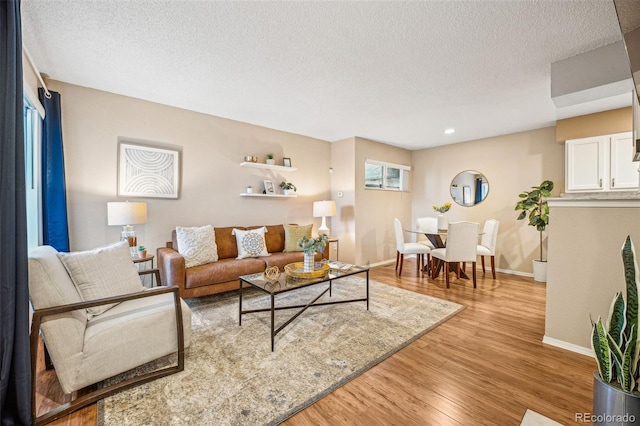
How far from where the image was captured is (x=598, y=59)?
2279 mm

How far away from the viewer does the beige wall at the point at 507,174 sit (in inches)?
178

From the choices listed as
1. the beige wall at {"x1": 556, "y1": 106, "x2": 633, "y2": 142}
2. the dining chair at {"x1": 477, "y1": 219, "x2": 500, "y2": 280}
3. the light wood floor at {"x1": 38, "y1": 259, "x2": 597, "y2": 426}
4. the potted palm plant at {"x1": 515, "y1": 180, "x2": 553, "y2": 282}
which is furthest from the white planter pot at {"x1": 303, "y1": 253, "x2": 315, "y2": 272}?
the beige wall at {"x1": 556, "y1": 106, "x2": 633, "y2": 142}

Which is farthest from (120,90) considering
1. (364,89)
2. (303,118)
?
(364,89)

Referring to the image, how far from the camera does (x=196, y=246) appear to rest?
3.27 meters

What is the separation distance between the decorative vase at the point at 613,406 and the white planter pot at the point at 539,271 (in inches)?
143

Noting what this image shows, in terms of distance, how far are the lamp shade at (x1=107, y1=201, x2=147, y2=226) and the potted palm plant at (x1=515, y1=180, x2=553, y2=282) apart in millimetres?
5378

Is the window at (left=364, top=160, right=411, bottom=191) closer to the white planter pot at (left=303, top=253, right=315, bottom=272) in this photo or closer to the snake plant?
the white planter pot at (left=303, top=253, right=315, bottom=272)

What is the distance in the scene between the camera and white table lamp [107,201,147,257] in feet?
9.51

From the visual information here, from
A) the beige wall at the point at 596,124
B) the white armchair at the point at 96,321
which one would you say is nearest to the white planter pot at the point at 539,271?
the beige wall at the point at 596,124

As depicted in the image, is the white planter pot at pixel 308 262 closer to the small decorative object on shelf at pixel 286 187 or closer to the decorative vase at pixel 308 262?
the decorative vase at pixel 308 262

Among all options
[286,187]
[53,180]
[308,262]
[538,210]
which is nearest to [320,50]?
[308,262]

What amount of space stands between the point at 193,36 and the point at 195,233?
2130mm

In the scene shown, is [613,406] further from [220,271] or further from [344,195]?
[344,195]

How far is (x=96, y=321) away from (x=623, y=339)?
2.89 meters
